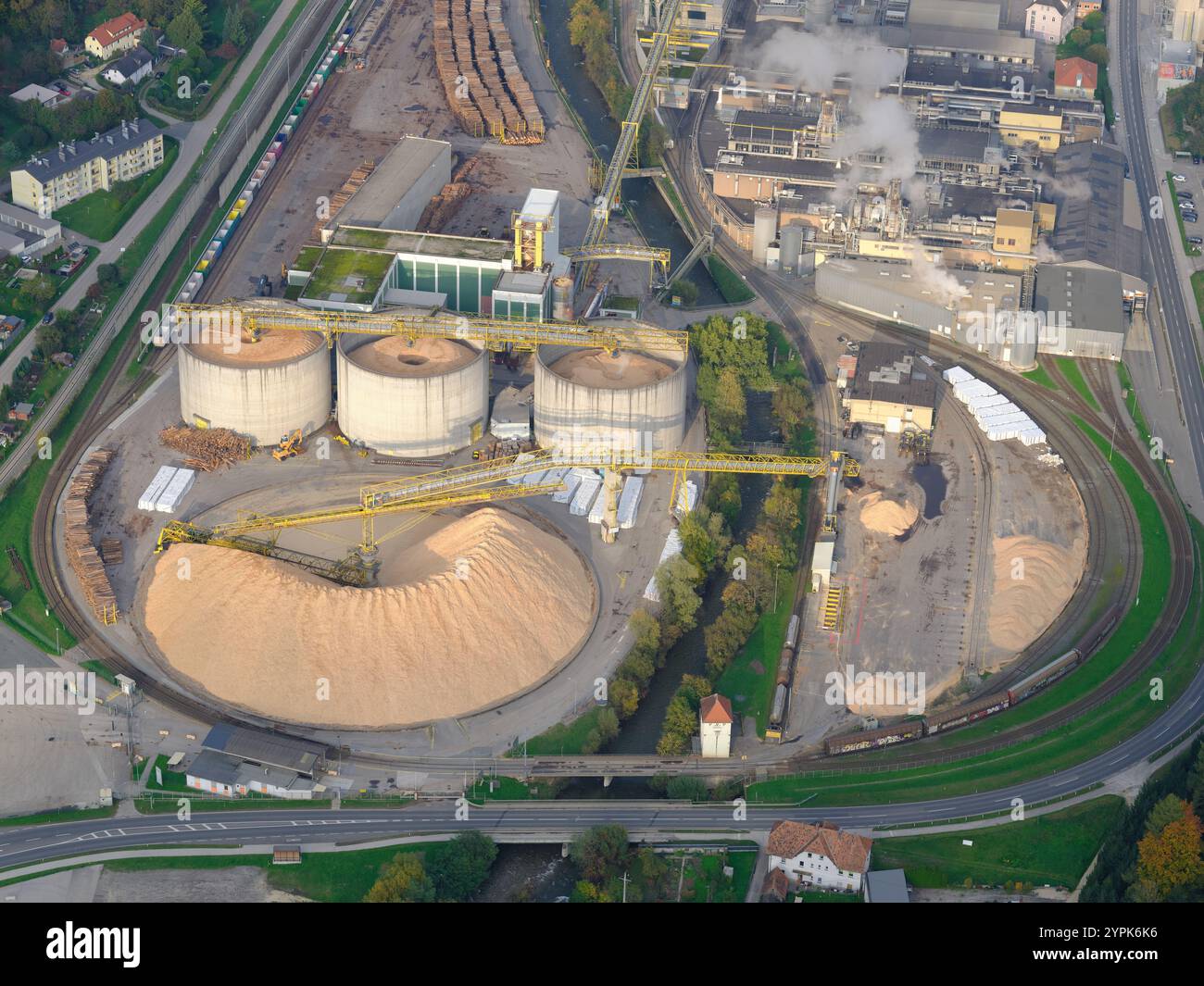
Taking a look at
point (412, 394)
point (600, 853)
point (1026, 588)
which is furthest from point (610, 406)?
point (600, 853)

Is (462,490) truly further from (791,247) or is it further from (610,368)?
(791,247)

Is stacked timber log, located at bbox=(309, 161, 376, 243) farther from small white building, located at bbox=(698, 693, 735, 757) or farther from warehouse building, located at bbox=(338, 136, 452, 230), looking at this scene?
small white building, located at bbox=(698, 693, 735, 757)

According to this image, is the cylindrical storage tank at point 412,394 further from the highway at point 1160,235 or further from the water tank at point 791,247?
the highway at point 1160,235

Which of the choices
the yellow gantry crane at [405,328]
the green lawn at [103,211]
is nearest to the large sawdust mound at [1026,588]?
the yellow gantry crane at [405,328]

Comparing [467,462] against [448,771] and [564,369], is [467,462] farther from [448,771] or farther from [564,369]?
[448,771]

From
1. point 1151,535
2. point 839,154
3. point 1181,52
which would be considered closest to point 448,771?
A: point 1151,535

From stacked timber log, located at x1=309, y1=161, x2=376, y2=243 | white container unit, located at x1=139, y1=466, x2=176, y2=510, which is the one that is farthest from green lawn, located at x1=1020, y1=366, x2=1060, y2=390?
white container unit, located at x1=139, y1=466, x2=176, y2=510
